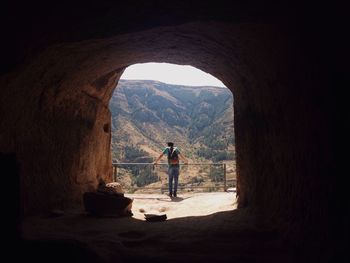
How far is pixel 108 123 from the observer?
9633 millimetres

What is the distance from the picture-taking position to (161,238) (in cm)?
481

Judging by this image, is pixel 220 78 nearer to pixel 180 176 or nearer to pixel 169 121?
pixel 180 176

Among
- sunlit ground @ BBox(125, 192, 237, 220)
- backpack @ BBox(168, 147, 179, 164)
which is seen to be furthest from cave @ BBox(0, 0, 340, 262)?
backpack @ BBox(168, 147, 179, 164)

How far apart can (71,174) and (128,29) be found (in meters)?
3.97

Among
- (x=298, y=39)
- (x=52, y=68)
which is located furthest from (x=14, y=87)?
(x=298, y=39)

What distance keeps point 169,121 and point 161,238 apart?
4684 centimetres

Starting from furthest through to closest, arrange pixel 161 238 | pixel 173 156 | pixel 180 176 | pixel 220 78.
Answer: pixel 180 176 → pixel 173 156 → pixel 220 78 → pixel 161 238

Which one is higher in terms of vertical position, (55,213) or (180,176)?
(55,213)

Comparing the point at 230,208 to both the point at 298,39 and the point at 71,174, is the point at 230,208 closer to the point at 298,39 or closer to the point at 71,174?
the point at 71,174

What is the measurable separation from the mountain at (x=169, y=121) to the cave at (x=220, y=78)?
2532 centimetres

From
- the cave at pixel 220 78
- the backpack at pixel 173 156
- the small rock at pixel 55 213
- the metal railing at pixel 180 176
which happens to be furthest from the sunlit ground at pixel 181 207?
the metal railing at pixel 180 176

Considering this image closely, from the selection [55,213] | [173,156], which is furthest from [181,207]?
[55,213]

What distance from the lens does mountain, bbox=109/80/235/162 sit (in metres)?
37.2

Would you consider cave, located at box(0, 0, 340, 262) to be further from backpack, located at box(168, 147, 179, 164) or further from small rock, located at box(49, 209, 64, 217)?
backpack, located at box(168, 147, 179, 164)
